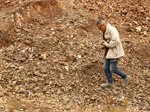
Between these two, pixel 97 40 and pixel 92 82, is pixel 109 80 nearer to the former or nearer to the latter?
pixel 92 82

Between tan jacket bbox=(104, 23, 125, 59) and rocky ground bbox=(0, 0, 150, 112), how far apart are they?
1152 millimetres

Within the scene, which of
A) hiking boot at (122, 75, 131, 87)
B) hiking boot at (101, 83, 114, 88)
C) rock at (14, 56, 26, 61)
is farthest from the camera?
rock at (14, 56, 26, 61)

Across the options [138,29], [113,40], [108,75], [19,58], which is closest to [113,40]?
[113,40]

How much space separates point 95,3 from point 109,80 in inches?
180

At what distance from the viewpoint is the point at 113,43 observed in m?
4.24

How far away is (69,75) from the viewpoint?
5.38 metres

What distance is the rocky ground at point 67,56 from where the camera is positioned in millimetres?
4680

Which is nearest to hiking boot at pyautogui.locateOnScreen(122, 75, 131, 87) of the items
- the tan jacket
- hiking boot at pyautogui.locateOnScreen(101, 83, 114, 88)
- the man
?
hiking boot at pyautogui.locateOnScreen(101, 83, 114, 88)

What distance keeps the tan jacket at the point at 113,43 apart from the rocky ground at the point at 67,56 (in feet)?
3.78

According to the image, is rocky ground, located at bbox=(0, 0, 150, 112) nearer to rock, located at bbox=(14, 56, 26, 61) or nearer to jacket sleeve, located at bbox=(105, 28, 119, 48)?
rock, located at bbox=(14, 56, 26, 61)

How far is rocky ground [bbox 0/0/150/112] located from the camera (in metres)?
4.68

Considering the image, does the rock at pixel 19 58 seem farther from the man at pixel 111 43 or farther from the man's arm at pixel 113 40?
the man's arm at pixel 113 40

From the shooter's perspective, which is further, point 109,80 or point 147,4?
point 147,4

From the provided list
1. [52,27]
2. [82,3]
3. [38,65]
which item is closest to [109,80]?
[38,65]
